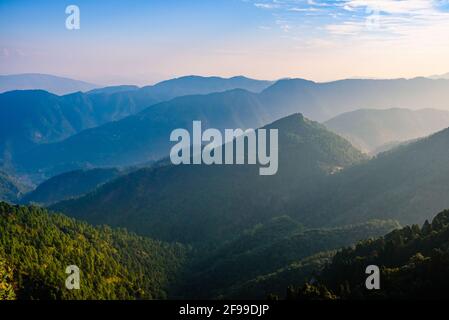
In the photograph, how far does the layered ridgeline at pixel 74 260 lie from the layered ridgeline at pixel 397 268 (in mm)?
52219

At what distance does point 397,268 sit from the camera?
69.4 meters

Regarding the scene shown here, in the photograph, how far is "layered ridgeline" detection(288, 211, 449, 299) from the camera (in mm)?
58219

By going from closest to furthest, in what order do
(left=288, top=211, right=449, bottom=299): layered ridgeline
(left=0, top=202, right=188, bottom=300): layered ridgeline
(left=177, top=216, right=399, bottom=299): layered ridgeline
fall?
1. (left=288, top=211, right=449, bottom=299): layered ridgeline
2. (left=0, top=202, right=188, bottom=300): layered ridgeline
3. (left=177, top=216, right=399, bottom=299): layered ridgeline

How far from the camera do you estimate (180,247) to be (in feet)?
643

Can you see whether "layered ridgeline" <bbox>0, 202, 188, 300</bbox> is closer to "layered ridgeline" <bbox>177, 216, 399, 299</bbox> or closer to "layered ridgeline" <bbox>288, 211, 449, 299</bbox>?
"layered ridgeline" <bbox>177, 216, 399, 299</bbox>

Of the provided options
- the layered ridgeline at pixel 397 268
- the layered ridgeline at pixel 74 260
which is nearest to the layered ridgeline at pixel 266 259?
the layered ridgeline at pixel 74 260

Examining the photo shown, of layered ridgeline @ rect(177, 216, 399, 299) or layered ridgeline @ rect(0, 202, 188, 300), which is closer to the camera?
layered ridgeline @ rect(0, 202, 188, 300)

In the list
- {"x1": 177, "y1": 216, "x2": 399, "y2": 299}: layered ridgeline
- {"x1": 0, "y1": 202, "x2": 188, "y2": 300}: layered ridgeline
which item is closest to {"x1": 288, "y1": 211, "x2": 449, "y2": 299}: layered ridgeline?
{"x1": 177, "y1": 216, "x2": 399, "y2": 299}: layered ridgeline

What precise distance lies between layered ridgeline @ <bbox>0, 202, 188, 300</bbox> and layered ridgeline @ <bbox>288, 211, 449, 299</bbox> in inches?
2056

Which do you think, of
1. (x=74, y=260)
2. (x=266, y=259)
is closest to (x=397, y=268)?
(x=74, y=260)

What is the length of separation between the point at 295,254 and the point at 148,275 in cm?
4977

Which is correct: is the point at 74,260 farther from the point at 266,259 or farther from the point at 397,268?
the point at 397,268
